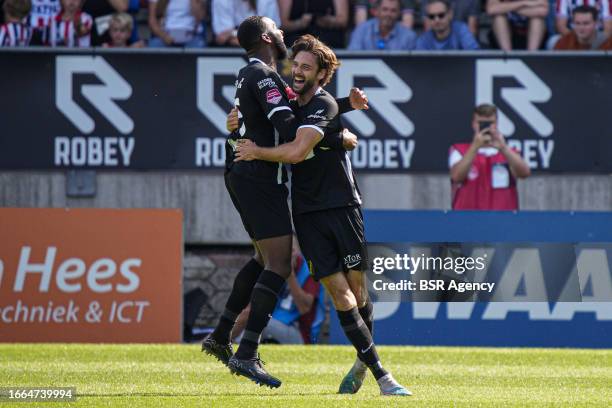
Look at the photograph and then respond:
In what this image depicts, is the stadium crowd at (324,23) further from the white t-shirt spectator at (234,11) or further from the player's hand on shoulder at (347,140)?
the player's hand on shoulder at (347,140)

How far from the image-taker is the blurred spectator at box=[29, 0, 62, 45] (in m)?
16.1

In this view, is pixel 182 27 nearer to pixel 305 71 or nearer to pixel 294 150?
pixel 305 71

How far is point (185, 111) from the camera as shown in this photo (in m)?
15.7

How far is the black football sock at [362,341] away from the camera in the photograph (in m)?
8.48

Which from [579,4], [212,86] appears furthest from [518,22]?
→ [212,86]

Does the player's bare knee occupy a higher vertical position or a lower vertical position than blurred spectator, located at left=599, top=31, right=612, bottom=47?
lower

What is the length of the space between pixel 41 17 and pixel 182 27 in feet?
5.40

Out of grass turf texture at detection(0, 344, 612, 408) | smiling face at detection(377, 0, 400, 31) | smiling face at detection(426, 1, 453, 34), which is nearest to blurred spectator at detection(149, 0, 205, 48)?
smiling face at detection(377, 0, 400, 31)

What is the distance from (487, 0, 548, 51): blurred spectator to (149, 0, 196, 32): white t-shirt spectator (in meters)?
3.56

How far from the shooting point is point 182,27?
1641cm

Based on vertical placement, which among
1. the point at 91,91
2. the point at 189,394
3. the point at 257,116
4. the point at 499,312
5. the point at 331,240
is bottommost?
the point at 499,312

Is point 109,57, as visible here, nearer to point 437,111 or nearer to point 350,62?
point 350,62

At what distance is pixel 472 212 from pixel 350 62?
8.57ft

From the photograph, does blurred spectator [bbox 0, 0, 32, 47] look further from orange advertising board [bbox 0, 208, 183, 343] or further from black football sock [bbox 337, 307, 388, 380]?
black football sock [bbox 337, 307, 388, 380]
